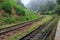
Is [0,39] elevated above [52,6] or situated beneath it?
situated beneath

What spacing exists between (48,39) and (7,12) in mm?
18441

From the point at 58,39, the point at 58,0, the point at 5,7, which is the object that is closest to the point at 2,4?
the point at 5,7

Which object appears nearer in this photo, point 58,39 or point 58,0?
point 58,39

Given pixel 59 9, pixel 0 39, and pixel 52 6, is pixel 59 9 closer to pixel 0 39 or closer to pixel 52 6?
pixel 52 6

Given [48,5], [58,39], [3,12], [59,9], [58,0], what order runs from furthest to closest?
[48,5], [58,0], [59,9], [3,12], [58,39]

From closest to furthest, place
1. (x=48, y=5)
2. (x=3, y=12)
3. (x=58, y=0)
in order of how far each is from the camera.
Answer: (x=3, y=12) → (x=58, y=0) → (x=48, y=5)

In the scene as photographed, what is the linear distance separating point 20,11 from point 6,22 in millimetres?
10485

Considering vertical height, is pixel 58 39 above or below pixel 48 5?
below

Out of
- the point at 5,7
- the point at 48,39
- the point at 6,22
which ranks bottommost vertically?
the point at 48,39

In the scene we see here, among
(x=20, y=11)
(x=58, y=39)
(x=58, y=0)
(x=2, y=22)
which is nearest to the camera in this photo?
(x=58, y=39)

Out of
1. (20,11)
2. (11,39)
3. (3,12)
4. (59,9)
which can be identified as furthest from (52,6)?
(11,39)

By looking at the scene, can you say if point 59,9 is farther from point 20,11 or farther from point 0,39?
point 0,39

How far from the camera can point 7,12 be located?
30.9 metres

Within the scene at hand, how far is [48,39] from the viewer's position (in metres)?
13.2
